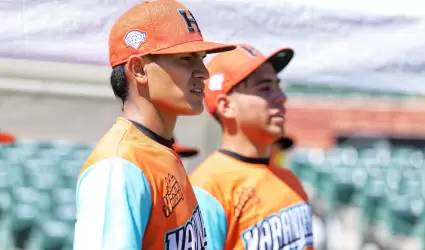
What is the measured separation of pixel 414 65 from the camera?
332 cm

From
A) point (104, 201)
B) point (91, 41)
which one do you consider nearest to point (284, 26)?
point (91, 41)

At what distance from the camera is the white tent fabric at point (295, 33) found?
2775mm

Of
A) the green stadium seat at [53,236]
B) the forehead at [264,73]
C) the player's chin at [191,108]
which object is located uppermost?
the forehead at [264,73]

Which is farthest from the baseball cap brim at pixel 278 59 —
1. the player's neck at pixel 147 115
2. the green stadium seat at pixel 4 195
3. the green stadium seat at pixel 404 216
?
the green stadium seat at pixel 404 216

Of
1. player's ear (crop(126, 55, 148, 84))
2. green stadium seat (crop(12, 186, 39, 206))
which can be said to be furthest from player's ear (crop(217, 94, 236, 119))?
green stadium seat (crop(12, 186, 39, 206))

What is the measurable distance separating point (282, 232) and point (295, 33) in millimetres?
912

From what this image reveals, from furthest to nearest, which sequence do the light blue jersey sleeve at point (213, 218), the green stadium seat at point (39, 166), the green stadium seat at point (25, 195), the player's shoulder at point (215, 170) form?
1. the green stadium seat at point (39, 166)
2. the green stadium seat at point (25, 195)
3. the player's shoulder at point (215, 170)
4. the light blue jersey sleeve at point (213, 218)

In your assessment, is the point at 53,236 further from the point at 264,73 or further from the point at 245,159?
the point at 264,73

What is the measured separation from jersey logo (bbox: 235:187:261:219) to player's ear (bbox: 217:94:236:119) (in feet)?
1.33

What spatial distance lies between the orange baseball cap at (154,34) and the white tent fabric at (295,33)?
54 centimetres

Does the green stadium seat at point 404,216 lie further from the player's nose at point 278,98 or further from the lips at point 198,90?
the lips at point 198,90

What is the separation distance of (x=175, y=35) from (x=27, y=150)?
25.7ft

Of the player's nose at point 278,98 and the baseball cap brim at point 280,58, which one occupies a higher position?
the baseball cap brim at point 280,58

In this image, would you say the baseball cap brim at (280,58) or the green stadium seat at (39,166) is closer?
the baseball cap brim at (280,58)
